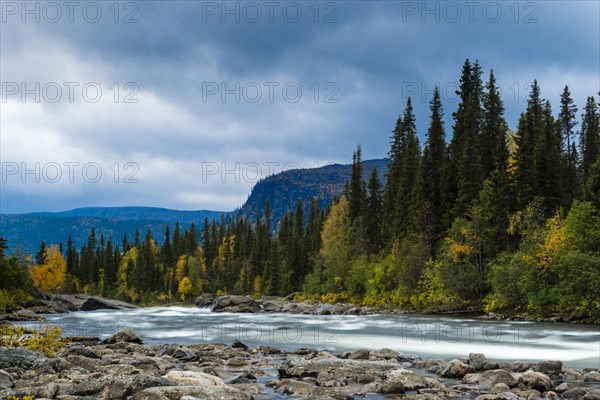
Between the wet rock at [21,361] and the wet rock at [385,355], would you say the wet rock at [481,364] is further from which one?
the wet rock at [21,361]

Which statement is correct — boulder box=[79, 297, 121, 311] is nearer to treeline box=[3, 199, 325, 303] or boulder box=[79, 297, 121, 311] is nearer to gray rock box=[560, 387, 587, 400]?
treeline box=[3, 199, 325, 303]

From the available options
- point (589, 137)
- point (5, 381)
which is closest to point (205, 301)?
point (589, 137)

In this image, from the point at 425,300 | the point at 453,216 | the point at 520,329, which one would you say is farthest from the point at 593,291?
the point at 453,216

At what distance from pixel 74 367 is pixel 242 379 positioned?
5278mm

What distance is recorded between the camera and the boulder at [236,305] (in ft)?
239

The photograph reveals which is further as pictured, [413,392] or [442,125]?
[442,125]

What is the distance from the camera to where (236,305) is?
2936 inches

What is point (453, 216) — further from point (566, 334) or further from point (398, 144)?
point (566, 334)

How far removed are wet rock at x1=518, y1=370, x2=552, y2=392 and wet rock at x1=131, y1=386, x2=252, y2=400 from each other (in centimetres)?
797

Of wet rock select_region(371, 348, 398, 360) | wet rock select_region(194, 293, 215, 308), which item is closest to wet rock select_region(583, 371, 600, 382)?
wet rock select_region(371, 348, 398, 360)

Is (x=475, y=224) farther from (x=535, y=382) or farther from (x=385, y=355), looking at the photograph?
(x=535, y=382)

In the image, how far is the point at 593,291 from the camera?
1491 inches

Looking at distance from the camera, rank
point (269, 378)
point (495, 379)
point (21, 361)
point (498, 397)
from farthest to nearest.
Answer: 1. point (269, 378)
2. point (21, 361)
3. point (495, 379)
4. point (498, 397)

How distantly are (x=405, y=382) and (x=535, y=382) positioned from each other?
3.59 metres
